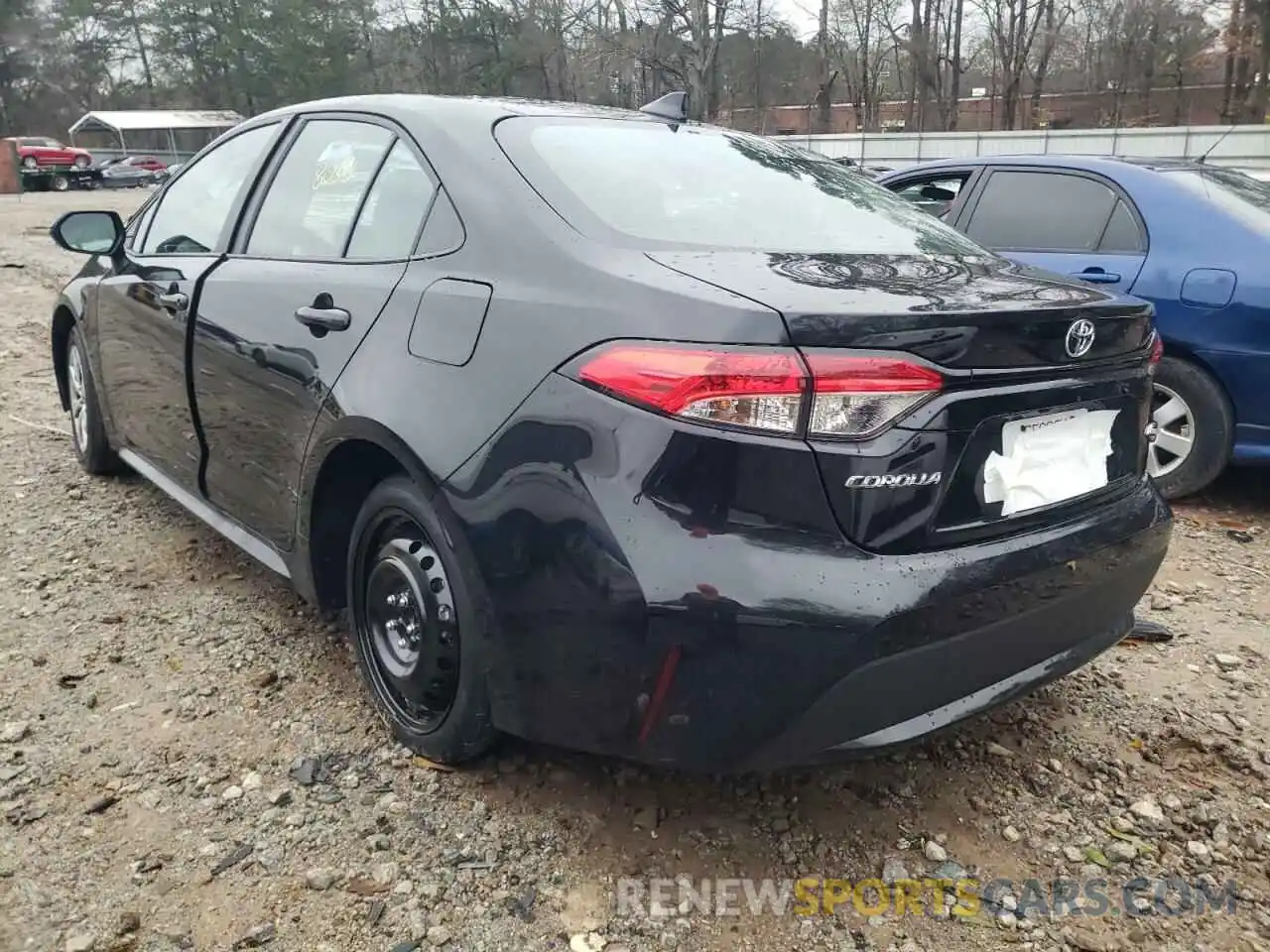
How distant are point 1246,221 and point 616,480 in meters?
3.61

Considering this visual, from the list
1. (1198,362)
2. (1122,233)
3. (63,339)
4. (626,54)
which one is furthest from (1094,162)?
(626,54)

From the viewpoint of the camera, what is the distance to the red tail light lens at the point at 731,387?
1710 mm

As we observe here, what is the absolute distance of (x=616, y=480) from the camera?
178cm

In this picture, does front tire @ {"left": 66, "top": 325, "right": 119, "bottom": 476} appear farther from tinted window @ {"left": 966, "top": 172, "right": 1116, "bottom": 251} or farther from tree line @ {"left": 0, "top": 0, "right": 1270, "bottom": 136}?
tree line @ {"left": 0, "top": 0, "right": 1270, "bottom": 136}

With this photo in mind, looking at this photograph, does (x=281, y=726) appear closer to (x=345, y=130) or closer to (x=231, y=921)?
(x=231, y=921)

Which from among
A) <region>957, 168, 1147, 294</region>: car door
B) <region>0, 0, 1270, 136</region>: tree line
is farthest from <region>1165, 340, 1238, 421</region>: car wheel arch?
<region>0, 0, 1270, 136</region>: tree line

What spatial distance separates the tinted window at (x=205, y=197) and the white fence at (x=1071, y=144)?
1797cm

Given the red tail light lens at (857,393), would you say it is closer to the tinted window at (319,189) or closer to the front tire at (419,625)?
the front tire at (419,625)

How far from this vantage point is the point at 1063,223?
469cm

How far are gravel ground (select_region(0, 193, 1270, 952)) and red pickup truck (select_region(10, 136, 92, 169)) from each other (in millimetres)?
44563

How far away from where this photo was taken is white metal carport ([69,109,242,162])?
53594mm

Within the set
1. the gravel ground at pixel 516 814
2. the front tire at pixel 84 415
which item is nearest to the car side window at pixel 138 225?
the front tire at pixel 84 415

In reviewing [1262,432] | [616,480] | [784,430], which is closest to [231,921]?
[616,480]

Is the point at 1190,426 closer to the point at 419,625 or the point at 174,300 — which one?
the point at 419,625
